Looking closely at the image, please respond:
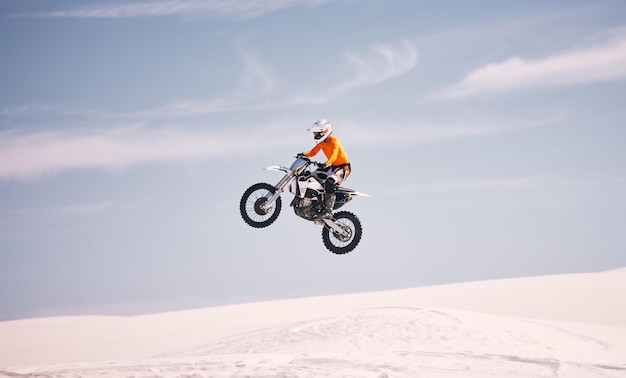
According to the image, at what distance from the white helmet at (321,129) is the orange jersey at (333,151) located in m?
0.14

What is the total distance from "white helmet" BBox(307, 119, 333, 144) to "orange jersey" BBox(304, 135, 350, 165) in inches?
5.5

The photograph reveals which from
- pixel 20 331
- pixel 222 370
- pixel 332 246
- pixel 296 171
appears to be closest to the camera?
pixel 296 171

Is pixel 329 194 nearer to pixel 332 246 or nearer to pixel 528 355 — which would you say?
pixel 332 246

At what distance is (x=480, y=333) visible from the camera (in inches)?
1965

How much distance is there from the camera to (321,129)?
1316 cm

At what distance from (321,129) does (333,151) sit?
1.59 ft

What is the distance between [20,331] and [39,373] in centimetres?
4955

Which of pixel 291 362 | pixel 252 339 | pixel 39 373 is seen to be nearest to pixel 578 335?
pixel 252 339

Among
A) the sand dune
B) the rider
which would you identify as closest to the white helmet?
the rider

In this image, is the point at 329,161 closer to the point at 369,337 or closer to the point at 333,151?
the point at 333,151

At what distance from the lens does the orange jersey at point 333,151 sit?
13.3 metres

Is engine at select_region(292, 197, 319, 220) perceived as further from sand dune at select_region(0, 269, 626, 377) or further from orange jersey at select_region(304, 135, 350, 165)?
sand dune at select_region(0, 269, 626, 377)

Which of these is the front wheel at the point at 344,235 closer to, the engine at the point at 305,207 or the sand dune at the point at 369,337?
the engine at the point at 305,207

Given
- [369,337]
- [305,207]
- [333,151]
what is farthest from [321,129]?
[369,337]
